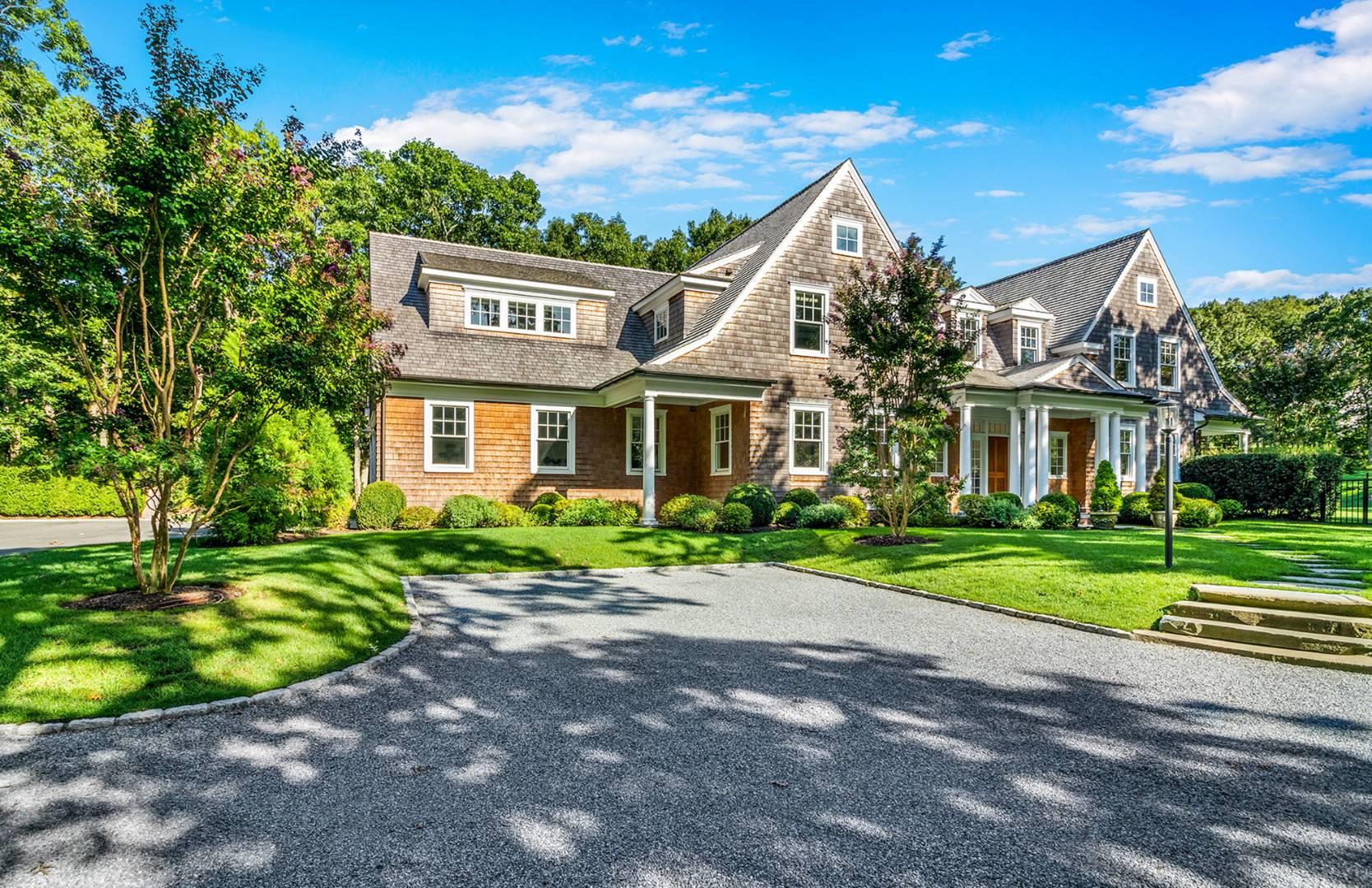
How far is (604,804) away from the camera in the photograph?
3.68m

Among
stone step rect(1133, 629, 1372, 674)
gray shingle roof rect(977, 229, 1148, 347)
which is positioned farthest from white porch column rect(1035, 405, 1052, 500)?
stone step rect(1133, 629, 1372, 674)

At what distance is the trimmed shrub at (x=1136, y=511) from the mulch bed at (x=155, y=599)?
21.9 meters

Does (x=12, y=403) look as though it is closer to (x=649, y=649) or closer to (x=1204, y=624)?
(x=649, y=649)

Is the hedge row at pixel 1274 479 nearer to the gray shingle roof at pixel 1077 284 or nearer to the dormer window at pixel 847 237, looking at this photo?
the gray shingle roof at pixel 1077 284

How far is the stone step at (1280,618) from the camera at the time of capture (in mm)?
7074

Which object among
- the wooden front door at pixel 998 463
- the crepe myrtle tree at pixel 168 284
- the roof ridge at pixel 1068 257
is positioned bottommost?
A: the wooden front door at pixel 998 463

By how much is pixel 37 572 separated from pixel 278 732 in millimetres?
6958

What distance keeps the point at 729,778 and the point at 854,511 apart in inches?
583

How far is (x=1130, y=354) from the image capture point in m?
26.4

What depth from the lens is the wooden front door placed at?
78.0 feet

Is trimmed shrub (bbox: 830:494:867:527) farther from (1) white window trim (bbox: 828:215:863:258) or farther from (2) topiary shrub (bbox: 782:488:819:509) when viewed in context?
(1) white window trim (bbox: 828:215:863:258)

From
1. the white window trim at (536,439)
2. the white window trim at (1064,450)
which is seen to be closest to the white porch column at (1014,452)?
the white window trim at (1064,450)

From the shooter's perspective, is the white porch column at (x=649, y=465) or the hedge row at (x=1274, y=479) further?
the hedge row at (x=1274, y=479)

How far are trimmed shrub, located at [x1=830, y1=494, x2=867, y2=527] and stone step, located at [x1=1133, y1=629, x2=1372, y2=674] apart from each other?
33.8ft
